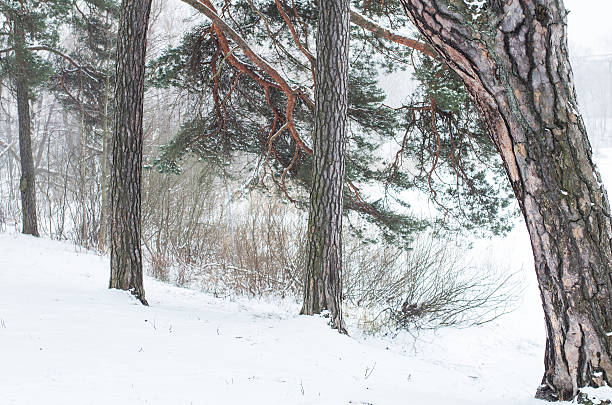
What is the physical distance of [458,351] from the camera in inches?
305

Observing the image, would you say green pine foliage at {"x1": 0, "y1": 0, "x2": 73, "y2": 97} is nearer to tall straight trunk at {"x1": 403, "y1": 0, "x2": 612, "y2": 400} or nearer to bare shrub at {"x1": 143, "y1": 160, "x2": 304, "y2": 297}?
bare shrub at {"x1": 143, "y1": 160, "x2": 304, "y2": 297}

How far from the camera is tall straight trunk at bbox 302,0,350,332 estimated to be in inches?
183

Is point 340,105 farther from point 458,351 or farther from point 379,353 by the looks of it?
point 458,351

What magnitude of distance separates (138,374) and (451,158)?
508cm

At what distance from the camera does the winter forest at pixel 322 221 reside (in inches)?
84.7

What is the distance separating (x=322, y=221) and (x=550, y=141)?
2.72 metres

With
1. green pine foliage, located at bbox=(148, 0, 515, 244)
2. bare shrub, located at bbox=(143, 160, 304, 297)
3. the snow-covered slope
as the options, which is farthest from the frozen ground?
bare shrub, located at bbox=(143, 160, 304, 297)

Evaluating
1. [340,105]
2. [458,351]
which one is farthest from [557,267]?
[458,351]

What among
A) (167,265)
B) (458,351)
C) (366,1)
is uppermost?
(366,1)

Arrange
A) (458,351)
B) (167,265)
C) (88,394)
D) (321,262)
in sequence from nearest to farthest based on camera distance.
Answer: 1. (88,394)
2. (321,262)
3. (458,351)
4. (167,265)

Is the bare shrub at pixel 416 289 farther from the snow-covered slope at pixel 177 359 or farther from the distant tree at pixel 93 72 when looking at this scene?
the distant tree at pixel 93 72

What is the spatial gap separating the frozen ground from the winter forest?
2 cm

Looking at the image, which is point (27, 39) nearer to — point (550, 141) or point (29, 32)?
point (29, 32)

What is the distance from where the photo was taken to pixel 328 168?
4688mm
